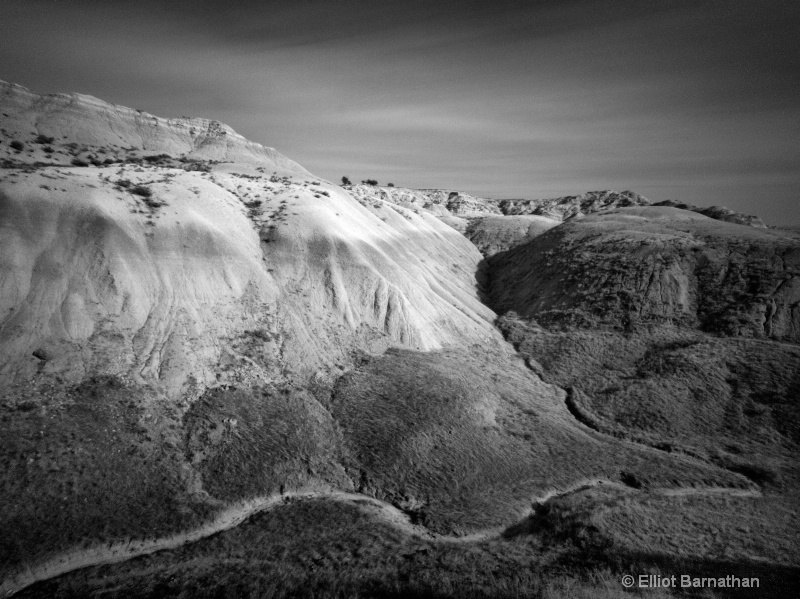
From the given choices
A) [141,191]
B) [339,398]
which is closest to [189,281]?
[141,191]

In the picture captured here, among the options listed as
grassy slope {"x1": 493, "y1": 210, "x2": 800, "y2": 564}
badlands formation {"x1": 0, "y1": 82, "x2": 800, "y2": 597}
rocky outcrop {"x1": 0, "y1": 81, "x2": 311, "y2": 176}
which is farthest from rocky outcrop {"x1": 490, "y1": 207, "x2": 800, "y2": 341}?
rocky outcrop {"x1": 0, "y1": 81, "x2": 311, "y2": 176}

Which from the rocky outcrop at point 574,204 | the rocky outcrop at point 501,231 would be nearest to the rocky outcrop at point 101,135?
the rocky outcrop at point 501,231

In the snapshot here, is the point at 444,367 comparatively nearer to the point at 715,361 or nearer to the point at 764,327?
the point at 715,361

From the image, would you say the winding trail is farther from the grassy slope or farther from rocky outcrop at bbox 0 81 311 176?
rocky outcrop at bbox 0 81 311 176

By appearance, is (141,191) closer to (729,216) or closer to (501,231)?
(501,231)

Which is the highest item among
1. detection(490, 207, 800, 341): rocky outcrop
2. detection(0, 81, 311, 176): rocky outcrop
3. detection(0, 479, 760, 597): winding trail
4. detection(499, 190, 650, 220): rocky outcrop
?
detection(499, 190, 650, 220): rocky outcrop

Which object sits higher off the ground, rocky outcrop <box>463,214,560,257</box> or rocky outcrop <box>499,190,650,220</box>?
rocky outcrop <box>499,190,650,220</box>

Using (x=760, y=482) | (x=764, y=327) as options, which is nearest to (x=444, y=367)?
(x=760, y=482)
